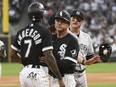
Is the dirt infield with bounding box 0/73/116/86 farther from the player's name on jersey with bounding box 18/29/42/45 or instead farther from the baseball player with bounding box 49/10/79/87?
the player's name on jersey with bounding box 18/29/42/45

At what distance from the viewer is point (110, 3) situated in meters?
27.5

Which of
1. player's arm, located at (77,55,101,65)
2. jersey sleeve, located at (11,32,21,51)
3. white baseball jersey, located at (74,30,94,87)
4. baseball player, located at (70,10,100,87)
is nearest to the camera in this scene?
jersey sleeve, located at (11,32,21,51)

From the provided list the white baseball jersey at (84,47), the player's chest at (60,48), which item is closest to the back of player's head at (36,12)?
the player's chest at (60,48)

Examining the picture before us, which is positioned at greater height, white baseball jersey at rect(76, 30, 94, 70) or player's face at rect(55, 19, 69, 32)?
player's face at rect(55, 19, 69, 32)

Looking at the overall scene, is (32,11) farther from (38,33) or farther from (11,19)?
(11,19)

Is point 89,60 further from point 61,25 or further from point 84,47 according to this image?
point 61,25

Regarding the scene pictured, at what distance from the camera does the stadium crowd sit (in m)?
25.2

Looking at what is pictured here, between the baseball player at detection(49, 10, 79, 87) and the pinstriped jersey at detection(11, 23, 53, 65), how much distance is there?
55 cm

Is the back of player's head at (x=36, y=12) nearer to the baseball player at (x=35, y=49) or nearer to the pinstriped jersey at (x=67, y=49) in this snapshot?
the baseball player at (x=35, y=49)

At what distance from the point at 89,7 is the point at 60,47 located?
20.9 meters

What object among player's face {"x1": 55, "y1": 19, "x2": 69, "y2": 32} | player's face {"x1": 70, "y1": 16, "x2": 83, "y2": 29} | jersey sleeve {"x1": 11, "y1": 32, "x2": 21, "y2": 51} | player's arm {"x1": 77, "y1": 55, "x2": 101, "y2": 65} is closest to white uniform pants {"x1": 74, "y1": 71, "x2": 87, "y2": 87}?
player's arm {"x1": 77, "y1": 55, "x2": 101, "y2": 65}

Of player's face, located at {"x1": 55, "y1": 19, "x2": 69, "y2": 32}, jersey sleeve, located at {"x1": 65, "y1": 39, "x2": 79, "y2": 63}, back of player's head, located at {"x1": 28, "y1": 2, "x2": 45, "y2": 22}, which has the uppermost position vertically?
back of player's head, located at {"x1": 28, "y1": 2, "x2": 45, "y2": 22}

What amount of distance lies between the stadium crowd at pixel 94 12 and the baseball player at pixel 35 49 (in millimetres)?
18625

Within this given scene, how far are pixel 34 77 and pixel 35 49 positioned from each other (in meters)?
0.39
